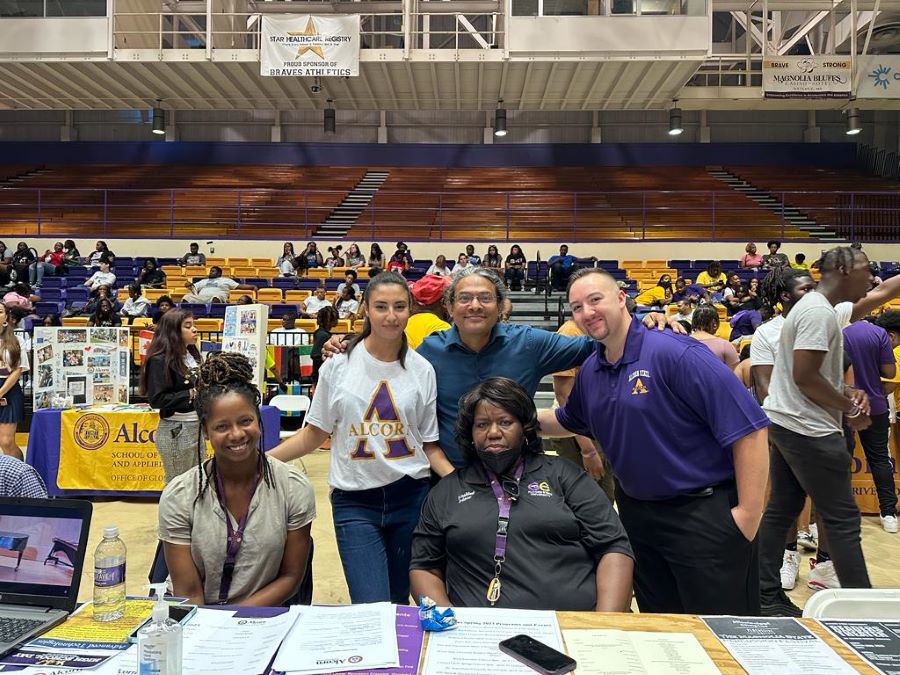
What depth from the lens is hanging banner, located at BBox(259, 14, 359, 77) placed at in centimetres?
1255

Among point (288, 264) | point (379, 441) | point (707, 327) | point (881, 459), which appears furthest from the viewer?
point (288, 264)

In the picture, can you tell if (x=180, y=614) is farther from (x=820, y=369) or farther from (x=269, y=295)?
(x=269, y=295)

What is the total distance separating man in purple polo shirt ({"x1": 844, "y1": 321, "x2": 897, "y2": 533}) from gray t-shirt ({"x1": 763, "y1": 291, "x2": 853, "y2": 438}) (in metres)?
0.96

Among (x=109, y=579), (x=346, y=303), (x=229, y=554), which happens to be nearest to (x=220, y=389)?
(x=229, y=554)

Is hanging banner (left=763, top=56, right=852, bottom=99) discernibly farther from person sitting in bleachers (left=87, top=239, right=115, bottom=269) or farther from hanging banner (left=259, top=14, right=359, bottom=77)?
person sitting in bleachers (left=87, top=239, right=115, bottom=269)

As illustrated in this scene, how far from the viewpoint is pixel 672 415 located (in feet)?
6.92

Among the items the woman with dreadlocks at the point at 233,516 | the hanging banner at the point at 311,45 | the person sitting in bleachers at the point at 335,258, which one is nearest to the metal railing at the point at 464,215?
the person sitting in bleachers at the point at 335,258

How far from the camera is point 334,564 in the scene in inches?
160

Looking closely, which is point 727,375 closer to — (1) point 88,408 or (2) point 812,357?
(2) point 812,357

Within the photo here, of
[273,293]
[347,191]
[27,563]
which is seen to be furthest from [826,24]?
[27,563]

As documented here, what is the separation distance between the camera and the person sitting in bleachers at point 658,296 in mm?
9923

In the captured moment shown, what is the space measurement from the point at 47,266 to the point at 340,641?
14461 mm

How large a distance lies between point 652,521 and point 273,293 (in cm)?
1019

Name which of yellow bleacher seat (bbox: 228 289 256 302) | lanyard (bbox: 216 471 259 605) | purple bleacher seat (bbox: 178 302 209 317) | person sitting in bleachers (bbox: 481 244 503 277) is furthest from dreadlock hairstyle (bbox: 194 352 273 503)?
person sitting in bleachers (bbox: 481 244 503 277)
